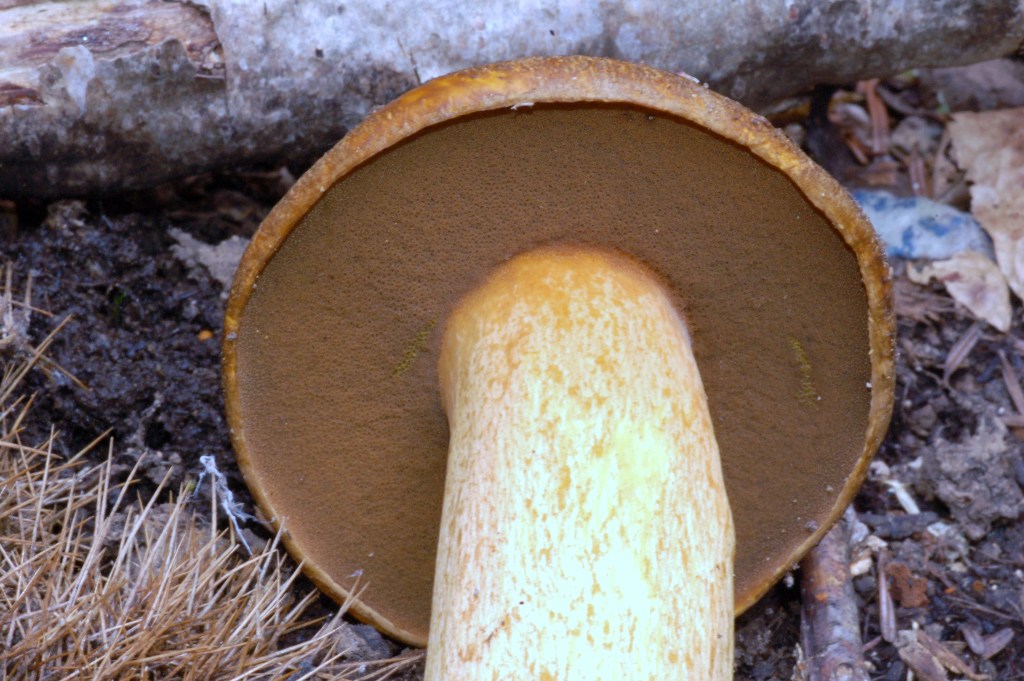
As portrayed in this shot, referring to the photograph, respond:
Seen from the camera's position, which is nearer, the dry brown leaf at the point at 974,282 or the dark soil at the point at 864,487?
the dark soil at the point at 864,487

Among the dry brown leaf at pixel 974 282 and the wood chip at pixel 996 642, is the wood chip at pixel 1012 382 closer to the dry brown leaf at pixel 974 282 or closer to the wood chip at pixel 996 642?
the dry brown leaf at pixel 974 282

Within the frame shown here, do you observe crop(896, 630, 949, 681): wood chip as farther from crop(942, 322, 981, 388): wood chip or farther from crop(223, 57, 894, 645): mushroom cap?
crop(942, 322, 981, 388): wood chip

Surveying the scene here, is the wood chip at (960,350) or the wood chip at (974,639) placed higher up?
the wood chip at (960,350)

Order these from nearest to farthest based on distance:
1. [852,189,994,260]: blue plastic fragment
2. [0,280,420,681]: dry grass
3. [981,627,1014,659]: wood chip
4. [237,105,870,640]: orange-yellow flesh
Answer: [0,280,420,681]: dry grass, [237,105,870,640]: orange-yellow flesh, [981,627,1014,659]: wood chip, [852,189,994,260]: blue plastic fragment

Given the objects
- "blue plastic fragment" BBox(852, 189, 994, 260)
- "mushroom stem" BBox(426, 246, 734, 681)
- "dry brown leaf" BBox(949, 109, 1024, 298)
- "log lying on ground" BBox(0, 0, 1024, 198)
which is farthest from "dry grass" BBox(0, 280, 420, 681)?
"dry brown leaf" BBox(949, 109, 1024, 298)

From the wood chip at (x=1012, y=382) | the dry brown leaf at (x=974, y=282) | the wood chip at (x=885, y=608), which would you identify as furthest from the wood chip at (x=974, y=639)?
the dry brown leaf at (x=974, y=282)

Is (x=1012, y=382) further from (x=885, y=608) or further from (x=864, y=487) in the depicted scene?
(x=885, y=608)

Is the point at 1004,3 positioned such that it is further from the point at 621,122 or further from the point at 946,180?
the point at 621,122
